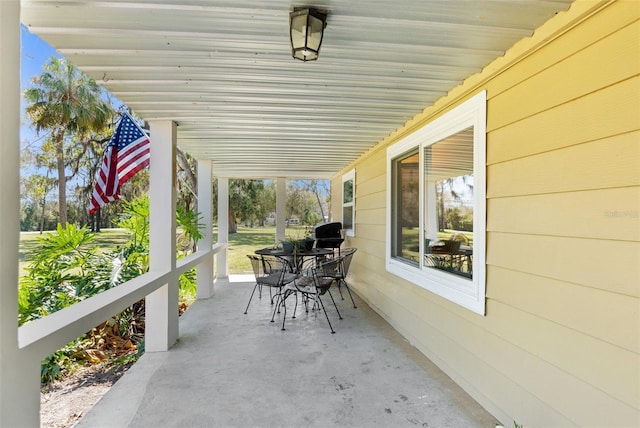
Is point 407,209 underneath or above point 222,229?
above

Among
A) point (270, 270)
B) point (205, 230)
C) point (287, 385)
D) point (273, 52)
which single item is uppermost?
point (273, 52)

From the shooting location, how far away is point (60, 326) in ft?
5.56

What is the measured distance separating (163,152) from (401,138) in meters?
2.70

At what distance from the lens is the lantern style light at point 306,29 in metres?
1.54

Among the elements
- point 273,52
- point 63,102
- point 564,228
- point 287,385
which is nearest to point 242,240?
point 63,102

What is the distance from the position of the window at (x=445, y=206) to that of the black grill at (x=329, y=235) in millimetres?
2471

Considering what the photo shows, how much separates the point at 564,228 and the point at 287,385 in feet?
7.32

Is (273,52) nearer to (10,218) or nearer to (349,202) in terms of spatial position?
(10,218)

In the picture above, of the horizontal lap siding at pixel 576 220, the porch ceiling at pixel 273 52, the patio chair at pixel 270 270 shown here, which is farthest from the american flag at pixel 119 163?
the horizontal lap siding at pixel 576 220

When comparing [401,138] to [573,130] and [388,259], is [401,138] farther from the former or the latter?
[573,130]

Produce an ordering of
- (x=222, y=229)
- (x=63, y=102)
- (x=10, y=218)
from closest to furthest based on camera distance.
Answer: (x=10, y=218)
(x=222, y=229)
(x=63, y=102)

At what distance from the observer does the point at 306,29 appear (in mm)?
1576

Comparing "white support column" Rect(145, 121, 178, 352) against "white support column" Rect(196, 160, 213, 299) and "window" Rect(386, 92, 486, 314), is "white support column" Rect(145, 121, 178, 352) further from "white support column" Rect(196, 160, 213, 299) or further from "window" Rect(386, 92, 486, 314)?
"window" Rect(386, 92, 486, 314)

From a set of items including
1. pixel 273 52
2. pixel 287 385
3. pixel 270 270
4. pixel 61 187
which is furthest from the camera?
pixel 61 187
